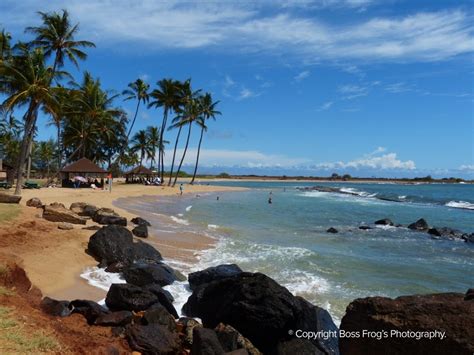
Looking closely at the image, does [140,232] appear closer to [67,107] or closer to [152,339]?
[152,339]

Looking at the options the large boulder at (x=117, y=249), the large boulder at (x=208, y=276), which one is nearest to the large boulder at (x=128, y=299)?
the large boulder at (x=208, y=276)

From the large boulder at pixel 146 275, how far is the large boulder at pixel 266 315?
2377 mm

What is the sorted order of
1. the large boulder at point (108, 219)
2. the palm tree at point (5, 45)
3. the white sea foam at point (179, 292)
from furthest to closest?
the palm tree at point (5, 45) < the large boulder at point (108, 219) < the white sea foam at point (179, 292)

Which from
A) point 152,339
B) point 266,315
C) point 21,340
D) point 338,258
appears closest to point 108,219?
point 338,258

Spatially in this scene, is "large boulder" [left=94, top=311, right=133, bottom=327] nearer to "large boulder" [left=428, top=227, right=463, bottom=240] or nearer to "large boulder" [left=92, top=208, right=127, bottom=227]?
"large boulder" [left=92, top=208, right=127, bottom=227]

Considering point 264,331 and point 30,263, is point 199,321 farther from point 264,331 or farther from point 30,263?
point 30,263

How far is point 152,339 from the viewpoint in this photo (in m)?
5.79

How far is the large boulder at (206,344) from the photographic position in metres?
5.38

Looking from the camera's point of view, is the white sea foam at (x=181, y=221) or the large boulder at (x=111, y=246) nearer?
the large boulder at (x=111, y=246)

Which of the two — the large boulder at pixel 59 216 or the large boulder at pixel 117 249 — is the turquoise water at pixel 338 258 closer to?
the large boulder at pixel 117 249

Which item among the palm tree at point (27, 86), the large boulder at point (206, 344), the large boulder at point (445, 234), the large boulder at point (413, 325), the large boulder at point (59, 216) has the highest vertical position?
the palm tree at point (27, 86)

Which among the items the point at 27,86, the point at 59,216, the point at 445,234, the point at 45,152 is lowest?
the point at 445,234

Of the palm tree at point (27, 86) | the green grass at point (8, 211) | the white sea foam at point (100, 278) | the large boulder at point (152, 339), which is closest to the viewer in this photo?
the large boulder at point (152, 339)

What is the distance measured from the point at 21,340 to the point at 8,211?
1114 centimetres
